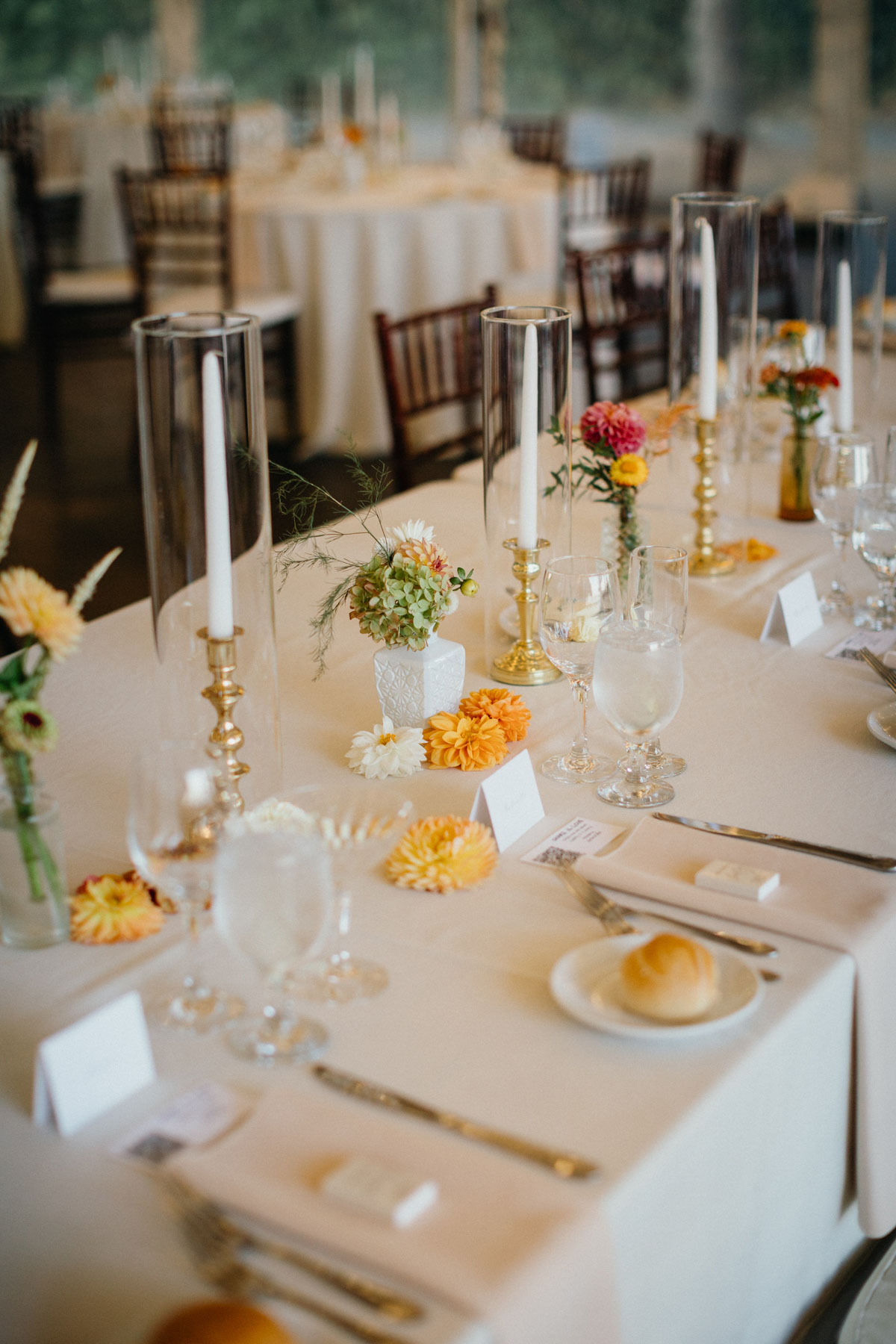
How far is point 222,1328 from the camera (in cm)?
67

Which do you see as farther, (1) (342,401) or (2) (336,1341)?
(1) (342,401)

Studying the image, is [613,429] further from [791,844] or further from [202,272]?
[202,272]

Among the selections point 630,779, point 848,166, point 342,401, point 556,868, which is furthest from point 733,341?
point 848,166

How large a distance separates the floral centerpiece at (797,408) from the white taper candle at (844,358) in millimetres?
25

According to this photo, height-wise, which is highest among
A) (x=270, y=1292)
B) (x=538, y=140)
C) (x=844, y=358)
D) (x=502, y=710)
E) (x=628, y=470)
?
(x=538, y=140)

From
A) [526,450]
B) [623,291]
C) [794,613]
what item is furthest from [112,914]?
[623,291]

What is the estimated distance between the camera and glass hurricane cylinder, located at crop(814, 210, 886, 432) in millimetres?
2230

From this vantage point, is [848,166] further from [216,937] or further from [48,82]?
[216,937]

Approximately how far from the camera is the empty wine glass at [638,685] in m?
1.17

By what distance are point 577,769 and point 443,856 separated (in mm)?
254

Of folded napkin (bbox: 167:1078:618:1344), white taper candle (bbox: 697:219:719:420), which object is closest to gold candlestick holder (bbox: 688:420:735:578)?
white taper candle (bbox: 697:219:719:420)

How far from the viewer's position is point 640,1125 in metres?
0.83

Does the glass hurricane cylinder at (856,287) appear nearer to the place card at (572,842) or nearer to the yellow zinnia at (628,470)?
the yellow zinnia at (628,470)

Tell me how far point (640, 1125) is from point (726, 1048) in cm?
10
